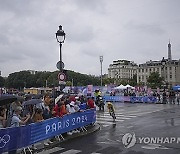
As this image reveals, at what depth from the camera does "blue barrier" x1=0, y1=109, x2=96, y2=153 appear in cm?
845

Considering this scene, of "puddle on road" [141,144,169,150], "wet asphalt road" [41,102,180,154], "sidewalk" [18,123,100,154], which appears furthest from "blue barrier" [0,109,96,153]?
"puddle on road" [141,144,169,150]

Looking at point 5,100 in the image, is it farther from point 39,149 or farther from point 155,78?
point 155,78

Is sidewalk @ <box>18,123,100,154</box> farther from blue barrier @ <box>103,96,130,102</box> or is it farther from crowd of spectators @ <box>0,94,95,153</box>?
blue barrier @ <box>103,96,130,102</box>

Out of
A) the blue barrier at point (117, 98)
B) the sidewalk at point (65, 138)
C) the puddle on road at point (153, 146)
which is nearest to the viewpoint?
the puddle on road at point (153, 146)

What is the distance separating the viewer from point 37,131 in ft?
33.2

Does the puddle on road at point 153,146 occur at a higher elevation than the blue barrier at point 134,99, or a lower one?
lower

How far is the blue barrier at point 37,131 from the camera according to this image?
8453 millimetres

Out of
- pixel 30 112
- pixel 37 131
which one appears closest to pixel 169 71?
pixel 30 112

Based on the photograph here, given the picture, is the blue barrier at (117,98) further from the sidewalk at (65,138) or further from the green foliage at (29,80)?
the green foliage at (29,80)

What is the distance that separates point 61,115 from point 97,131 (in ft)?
9.92

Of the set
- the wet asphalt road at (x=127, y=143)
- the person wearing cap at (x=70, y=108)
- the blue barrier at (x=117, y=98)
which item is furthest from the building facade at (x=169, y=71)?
the wet asphalt road at (x=127, y=143)

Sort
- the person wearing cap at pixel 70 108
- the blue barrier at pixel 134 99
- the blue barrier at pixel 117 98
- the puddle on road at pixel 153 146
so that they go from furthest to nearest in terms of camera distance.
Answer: the blue barrier at pixel 117 98 < the blue barrier at pixel 134 99 < the person wearing cap at pixel 70 108 < the puddle on road at pixel 153 146

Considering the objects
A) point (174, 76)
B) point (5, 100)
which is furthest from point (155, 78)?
point (5, 100)

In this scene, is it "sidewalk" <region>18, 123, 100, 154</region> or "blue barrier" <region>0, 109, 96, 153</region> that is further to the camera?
"sidewalk" <region>18, 123, 100, 154</region>
